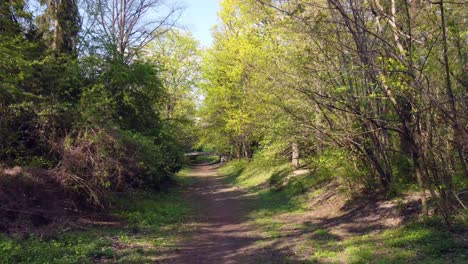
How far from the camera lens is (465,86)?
7727 mm

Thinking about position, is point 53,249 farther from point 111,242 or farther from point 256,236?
point 256,236

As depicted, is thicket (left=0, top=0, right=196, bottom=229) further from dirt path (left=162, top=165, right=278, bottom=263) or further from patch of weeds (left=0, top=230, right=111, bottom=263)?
dirt path (left=162, top=165, right=278, bottom=263)

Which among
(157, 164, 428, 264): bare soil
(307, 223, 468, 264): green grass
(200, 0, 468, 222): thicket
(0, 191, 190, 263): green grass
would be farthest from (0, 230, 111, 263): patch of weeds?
(200, 0, 468, 222): thicket

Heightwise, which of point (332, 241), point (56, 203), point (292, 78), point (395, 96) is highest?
point (292, 78)

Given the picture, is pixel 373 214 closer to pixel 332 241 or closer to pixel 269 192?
pixel 332 241

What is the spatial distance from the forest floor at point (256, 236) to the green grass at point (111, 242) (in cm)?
2

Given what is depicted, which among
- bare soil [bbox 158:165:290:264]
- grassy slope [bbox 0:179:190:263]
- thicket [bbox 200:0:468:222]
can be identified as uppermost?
thicket [bbox 200:0:468:222]

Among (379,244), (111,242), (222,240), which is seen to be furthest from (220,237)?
(379,244)

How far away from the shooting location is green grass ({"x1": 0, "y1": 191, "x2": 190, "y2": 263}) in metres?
7.67

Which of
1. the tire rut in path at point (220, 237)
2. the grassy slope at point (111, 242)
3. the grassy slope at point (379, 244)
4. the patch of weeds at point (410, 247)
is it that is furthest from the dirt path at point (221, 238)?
the patch of weeds at point (410, 247)

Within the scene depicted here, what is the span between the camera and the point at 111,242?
9.23m

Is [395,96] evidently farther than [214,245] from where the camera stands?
No

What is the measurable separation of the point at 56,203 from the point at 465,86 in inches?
381

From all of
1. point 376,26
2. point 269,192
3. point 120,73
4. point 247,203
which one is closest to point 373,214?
point 376,26
